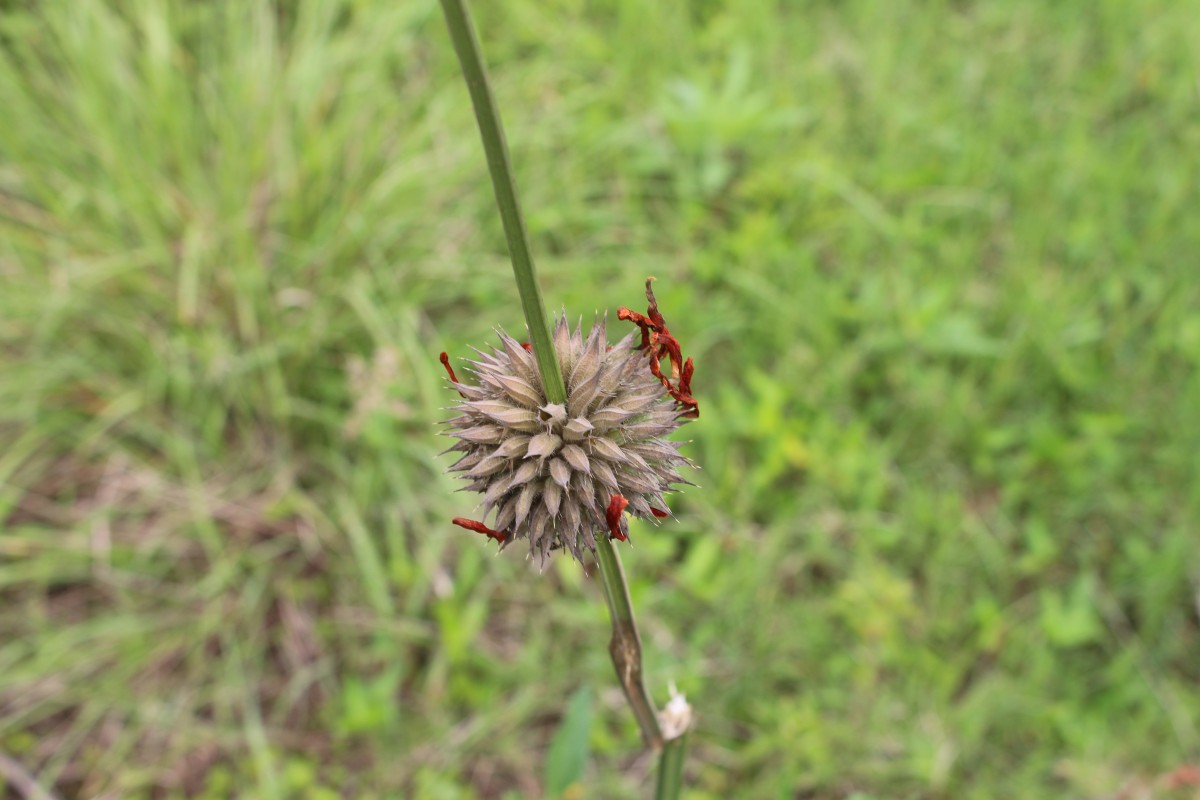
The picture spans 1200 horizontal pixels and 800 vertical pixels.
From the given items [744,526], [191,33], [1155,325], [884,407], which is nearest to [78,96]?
[191,33]

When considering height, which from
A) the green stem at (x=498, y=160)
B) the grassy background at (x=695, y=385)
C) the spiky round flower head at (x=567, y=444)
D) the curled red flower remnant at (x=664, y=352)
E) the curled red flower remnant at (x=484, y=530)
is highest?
the grassy background at (x=695, y=385)

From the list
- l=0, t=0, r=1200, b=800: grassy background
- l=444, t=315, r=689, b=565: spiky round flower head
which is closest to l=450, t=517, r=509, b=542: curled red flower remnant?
l=444, t=315, r=689, b=565: spiky round flower head

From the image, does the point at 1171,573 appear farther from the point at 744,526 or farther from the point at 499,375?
the point at 499,375

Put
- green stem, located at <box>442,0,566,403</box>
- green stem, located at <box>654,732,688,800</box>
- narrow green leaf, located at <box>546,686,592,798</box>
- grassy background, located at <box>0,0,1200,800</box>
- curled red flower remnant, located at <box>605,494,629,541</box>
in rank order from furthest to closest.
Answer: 1. grassy background, located at <box>0,0,1200,800</box>
2. narrow green leaf, located at <box>546,686,592,798</box>
3. green stem, located at <box>654,732,688,800</box>
4. curled red flower remnant, located at <box>605,494,629,541</box>
5. green stem, located at <box>442,0,566,403</box>

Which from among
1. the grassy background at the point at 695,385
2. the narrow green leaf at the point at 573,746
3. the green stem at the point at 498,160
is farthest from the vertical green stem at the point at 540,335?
the grassy background at the point at 695,385

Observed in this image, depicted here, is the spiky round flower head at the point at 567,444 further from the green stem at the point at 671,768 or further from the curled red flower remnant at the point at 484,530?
the green stem at the point at 671,768

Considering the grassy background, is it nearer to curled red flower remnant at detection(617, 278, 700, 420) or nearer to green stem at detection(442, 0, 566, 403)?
curled red flower remnant at detection(617, 278, 700, 420)
